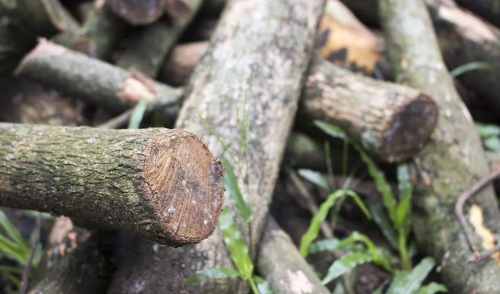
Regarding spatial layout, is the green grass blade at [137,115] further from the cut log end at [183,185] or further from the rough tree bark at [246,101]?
the cut log end at [183,185]

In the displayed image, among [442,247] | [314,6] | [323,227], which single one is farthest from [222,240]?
[314,6]

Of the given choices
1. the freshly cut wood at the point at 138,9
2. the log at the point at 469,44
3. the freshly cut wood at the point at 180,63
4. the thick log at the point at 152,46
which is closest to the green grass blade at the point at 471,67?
the log at the point at 469,44

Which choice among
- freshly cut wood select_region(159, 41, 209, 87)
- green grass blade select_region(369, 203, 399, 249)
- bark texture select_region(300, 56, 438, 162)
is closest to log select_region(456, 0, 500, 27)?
bark texture select_region(300, 56, 438, 162)

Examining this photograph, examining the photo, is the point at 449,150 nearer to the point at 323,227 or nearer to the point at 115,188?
the point at 323,227

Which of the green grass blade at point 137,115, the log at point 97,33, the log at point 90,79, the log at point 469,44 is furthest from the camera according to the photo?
the log at point 469,44

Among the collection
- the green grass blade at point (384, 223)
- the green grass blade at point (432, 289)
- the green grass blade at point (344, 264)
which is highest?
the green grass blade at point (344, 264)

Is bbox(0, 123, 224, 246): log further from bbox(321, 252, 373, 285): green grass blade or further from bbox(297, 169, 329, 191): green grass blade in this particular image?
bbox(297, 169, 329, 191): green grass blade

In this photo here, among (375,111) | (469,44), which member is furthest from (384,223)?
(469,44)
